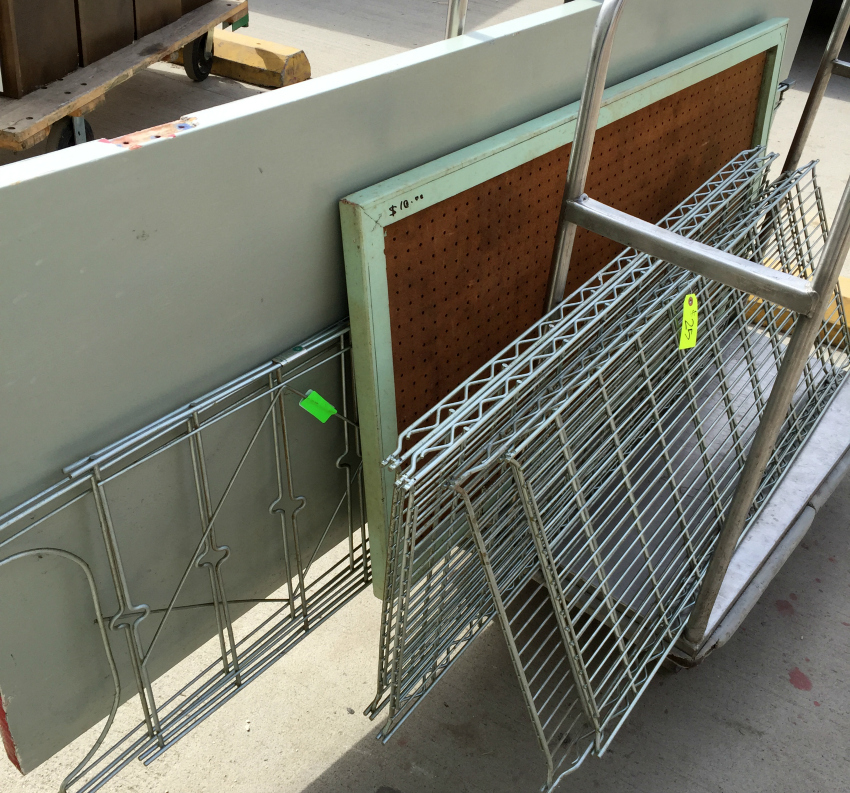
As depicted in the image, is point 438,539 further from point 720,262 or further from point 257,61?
point 257,61

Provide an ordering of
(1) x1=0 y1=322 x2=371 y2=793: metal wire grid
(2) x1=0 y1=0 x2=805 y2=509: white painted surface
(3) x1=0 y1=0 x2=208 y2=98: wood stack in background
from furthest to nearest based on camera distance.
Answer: (3) x1=0 y1=0 x2=208 y2=98: wood stack in background
(1) x1=0 y1=322 x2=371 y2=793: metal wire grid
(2) x1=0 y1=0 x2=805 y2=509: white painted surface

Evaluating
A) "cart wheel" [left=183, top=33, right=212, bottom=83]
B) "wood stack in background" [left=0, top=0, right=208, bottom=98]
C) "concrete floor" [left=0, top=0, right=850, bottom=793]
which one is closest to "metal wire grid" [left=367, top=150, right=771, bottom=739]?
"concrete floor" [left=0, top=0, right=850, bottom=793]

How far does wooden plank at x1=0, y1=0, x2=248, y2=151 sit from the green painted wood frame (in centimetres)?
167

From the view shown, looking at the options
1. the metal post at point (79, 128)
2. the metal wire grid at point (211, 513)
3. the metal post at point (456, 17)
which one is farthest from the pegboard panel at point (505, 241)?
the metal post at point (79, 128)

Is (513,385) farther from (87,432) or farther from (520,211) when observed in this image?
(87,432)

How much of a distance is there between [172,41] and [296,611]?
8.11ft

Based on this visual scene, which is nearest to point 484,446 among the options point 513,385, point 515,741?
point 513,385

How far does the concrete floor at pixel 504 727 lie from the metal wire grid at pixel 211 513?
19 centimetres

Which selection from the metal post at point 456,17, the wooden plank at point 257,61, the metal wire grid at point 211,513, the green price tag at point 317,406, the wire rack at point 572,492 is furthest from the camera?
the wooden plank at point 257,61

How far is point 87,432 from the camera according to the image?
1186 mm

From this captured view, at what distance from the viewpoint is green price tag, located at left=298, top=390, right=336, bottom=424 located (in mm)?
1425

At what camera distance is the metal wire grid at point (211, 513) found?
3.92 ft

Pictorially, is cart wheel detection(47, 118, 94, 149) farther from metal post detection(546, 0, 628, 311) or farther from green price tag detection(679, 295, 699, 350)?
green price tag detection(679, 295, 699, 350)

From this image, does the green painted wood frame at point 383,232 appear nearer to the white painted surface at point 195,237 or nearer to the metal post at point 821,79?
the white painted surface at point 195,237
